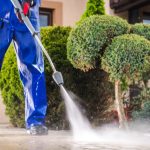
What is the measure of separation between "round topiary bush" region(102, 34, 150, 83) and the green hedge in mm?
1095

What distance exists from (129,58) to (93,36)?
0.51 metres

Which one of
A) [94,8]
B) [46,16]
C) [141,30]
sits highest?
[46,16]

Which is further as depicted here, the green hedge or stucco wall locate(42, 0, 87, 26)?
stucco wall locate(42, 0, 87, 26)

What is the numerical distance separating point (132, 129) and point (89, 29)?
1316 millimetres

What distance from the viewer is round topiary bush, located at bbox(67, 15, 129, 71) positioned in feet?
16.3

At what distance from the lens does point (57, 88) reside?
5762mm

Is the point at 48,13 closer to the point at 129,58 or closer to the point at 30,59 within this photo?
the point at 129,58

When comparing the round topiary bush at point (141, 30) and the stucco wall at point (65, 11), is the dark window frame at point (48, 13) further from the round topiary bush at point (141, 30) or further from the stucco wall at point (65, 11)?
the round topiary bush at point (141, 30)

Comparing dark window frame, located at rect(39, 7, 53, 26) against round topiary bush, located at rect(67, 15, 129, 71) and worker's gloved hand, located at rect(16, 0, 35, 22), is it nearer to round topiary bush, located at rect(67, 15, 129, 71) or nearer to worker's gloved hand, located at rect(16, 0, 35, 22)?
round topiary bush, located at rect(67, 15, 129, 71)

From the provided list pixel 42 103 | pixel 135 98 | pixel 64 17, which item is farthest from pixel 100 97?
pixel 64 17

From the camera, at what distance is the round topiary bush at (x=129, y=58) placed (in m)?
4.71

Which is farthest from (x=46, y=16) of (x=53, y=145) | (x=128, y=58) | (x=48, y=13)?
(x=53, y=145)

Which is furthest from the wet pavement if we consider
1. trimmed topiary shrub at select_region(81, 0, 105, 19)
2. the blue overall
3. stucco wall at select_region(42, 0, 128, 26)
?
stucco wall at select_region(42, 0, 128, 26)

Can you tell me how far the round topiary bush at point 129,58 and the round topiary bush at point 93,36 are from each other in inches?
6.9
